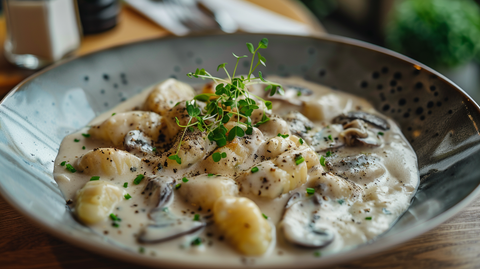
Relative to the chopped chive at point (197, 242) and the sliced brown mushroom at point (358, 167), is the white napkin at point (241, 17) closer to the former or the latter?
A: the sliced brown mushroom at point (358, 167)

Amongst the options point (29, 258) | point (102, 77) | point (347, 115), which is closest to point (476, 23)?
point (347, 115)

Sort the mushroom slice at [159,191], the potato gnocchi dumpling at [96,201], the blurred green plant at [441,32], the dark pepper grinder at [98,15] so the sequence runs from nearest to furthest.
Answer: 1. the potato gnocchi dumpling at [96,201]
2. the mushroom slice at [159,191]
3. the dark pepper grinder at [98,15]
4. the blurred green plant at [441,32]

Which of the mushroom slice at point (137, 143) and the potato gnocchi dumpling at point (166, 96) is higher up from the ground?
the potato gnocchi dumpling at point (166, 96)

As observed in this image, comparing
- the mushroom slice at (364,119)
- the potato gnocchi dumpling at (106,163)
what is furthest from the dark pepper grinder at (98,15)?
the mushroom slice at (364,119)

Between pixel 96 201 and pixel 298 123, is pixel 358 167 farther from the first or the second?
pixel 96 201

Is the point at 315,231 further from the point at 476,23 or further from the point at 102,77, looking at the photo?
the point at 476,23

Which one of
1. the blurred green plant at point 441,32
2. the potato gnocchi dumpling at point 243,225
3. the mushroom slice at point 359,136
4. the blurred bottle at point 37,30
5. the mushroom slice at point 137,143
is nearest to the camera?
the potato gnocchi dumpling at point 243,225

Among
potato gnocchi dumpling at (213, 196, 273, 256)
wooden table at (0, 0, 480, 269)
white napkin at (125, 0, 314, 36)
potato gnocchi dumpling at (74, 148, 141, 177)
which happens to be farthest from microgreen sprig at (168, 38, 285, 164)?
white napkin at (125, 0, 314, 36)
